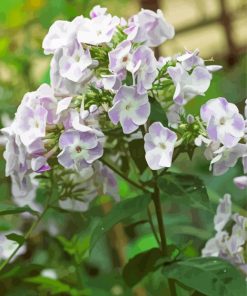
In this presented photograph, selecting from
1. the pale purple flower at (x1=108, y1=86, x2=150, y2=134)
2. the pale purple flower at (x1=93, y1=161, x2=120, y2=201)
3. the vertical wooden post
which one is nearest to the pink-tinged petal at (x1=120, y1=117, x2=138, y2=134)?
the pale purple flower at (x1=108, y1=86, x2=150, y2=134)

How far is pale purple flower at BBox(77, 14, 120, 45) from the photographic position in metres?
0.72

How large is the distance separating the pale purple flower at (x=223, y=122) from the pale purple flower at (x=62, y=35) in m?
0.14

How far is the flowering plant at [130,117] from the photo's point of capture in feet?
2.33

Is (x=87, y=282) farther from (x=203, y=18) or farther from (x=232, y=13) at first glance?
(x=203, y=18)

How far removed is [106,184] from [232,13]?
55.0 inches

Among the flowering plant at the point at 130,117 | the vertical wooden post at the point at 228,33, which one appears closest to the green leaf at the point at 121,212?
the flowering plant at the point at 130,117

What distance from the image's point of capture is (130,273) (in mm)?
828

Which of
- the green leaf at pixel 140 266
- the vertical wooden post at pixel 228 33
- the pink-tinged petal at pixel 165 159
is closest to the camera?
the pink-tinged petal at pixel 165 159

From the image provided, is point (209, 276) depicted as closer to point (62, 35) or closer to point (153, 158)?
point (153, 158)

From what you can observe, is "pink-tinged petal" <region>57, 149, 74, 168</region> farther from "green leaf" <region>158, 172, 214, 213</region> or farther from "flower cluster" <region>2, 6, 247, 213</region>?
"green leaf" <region>158, 172, 214, 213</region>

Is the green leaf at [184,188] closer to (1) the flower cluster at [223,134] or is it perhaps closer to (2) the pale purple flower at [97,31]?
(1) the flower cluster at [223,134]

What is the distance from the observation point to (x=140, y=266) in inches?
32.5

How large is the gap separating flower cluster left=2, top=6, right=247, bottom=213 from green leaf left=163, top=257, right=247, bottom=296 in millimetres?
103

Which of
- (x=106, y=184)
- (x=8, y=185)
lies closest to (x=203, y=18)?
(x=8, y=185)
